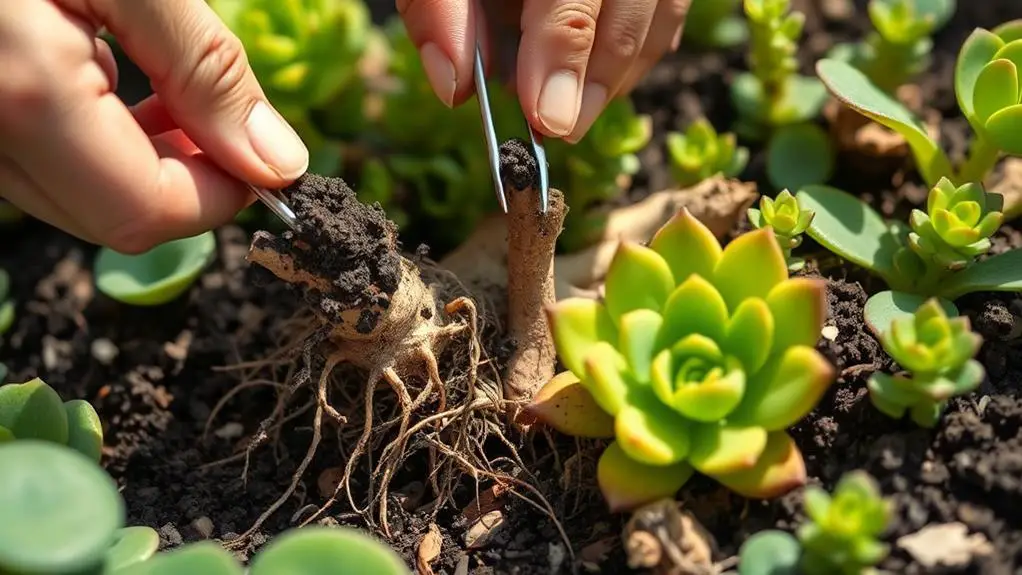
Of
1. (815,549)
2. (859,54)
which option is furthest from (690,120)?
(815,549)

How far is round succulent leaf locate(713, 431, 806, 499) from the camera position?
3.68 feet

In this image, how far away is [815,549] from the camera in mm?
1037

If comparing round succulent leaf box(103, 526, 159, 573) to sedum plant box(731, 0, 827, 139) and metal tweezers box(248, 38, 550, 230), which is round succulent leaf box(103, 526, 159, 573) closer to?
metal tweezers box(248, 38, 550, 230)

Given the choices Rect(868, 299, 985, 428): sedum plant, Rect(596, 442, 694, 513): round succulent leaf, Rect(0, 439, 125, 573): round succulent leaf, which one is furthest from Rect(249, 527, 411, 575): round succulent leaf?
Rect(868, 299, 985, 428): sedum plant

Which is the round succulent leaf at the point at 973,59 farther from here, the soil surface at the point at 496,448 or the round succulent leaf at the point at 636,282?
the round succulent leaf at the point at 636,282

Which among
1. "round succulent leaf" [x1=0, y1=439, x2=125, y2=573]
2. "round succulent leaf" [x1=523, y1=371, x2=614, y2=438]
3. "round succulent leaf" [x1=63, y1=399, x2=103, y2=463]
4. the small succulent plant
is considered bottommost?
the small succulent plant

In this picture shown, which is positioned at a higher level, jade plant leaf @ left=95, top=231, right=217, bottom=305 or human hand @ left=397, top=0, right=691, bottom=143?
human hand @ left=397, top=0, right=691, bottom=143

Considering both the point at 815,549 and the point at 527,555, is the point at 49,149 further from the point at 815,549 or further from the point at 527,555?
the point at 815,549

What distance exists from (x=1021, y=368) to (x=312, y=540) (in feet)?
3.22

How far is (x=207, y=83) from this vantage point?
4.22 feet

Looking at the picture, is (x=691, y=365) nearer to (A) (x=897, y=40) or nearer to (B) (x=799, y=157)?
(B) (x=799, y=157)

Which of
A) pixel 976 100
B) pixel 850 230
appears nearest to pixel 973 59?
pixel 976 100

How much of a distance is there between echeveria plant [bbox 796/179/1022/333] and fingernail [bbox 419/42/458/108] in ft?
1.81

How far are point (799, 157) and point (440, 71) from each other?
28.6 inches
